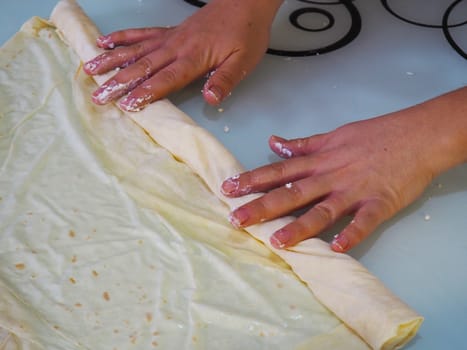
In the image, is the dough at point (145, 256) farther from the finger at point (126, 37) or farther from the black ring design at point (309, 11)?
the black ring design at point (309, 11)

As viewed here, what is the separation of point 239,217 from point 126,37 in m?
0.54

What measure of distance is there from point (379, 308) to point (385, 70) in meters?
0.65

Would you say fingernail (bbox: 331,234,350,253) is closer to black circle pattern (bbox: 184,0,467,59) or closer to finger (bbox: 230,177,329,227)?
finger (bbox: 230,177,329,227)

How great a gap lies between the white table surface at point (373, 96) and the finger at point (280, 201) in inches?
3.0

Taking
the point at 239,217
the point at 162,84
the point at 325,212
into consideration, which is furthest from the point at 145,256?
the point at 162,84

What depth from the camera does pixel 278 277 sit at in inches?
32.5

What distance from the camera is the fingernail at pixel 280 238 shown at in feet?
2.73

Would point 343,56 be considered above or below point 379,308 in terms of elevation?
above

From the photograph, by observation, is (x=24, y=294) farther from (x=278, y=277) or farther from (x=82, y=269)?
(x=278, y=277)

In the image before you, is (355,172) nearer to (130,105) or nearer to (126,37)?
(130,105)

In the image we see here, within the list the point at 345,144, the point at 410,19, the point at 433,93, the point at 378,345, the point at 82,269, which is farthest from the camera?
the point at 410,19

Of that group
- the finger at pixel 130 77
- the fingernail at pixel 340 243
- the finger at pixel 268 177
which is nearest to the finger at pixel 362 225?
the fingernail at pixel 340 243

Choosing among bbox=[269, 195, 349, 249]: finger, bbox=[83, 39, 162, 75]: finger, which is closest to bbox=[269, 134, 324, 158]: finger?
bbox=[269, 195, 349, 249]: finger

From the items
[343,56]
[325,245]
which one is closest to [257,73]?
[343,56]
